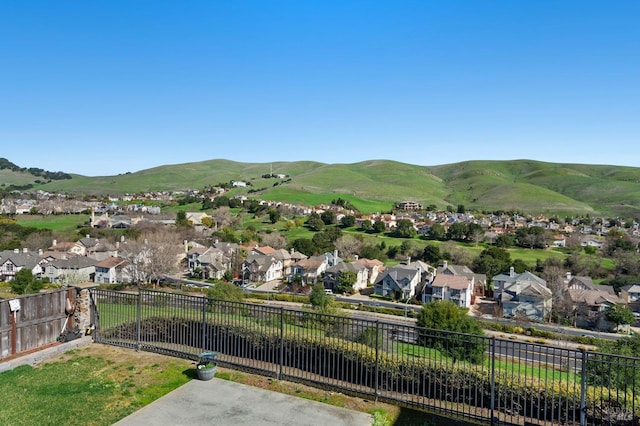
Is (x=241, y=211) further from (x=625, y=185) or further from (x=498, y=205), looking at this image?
(x=625, y=185)

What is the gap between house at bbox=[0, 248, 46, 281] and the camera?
163ft

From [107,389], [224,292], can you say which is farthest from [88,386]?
[224,292]

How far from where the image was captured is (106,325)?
11.0 metres

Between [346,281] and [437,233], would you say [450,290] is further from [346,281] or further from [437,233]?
[437,233]

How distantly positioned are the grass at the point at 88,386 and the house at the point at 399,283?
40.0m

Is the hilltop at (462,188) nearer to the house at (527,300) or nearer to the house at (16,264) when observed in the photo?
the house at (527,300)

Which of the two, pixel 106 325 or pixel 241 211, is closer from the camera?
pixel 106 325

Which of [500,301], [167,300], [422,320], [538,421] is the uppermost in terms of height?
[167,300]

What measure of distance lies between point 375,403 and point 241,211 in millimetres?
97160

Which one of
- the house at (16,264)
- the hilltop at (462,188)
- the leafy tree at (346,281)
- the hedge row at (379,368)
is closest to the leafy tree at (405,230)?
the leafy tree at (346,281)

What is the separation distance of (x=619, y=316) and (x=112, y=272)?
56804 mm

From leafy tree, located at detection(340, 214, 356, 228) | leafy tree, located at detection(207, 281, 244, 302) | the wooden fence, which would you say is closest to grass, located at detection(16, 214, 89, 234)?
leafy tree, located at detection(340, 214, 356, 228)

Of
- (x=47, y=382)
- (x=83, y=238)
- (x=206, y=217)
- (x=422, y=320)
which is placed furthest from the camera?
(x=206, y=217)

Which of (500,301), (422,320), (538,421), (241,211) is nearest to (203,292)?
(422,320)
